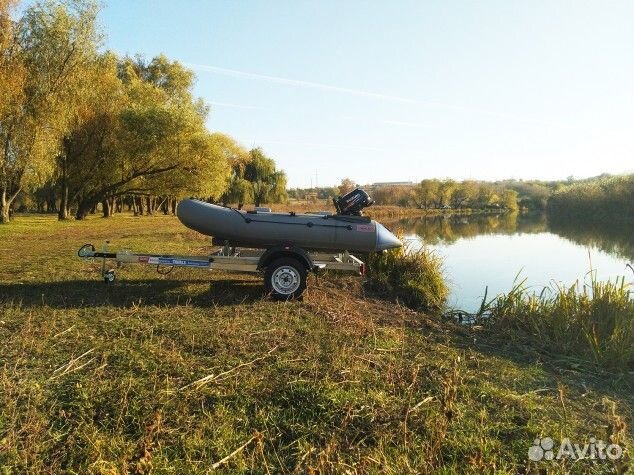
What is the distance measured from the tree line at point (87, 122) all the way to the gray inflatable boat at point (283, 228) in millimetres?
10582

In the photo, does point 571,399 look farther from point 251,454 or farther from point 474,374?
point 251,454

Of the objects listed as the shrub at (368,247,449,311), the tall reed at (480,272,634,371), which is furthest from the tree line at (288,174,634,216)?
the tall reed at (480,272,634,371)

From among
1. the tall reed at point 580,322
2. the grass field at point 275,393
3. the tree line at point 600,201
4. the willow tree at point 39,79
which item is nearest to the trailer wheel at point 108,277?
the grass field at point 275,393

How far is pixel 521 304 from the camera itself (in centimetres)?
679

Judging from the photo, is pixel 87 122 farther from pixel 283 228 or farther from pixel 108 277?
pixel 283 228

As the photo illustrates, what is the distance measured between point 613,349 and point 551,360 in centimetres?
76

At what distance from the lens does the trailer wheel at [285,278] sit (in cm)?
646

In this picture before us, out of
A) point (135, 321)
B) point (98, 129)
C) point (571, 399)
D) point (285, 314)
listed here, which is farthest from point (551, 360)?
point (98, 129)

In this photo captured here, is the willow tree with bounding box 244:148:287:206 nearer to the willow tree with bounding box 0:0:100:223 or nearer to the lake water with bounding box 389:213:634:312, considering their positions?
the willow tree with bounding box 0:0:100:223

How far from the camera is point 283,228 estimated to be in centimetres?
673

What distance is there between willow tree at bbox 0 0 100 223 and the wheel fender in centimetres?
1748

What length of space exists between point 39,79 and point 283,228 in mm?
18636

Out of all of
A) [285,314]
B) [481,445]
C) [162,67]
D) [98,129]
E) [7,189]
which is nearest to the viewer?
[481,445]

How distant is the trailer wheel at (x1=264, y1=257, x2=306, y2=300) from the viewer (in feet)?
21.2
